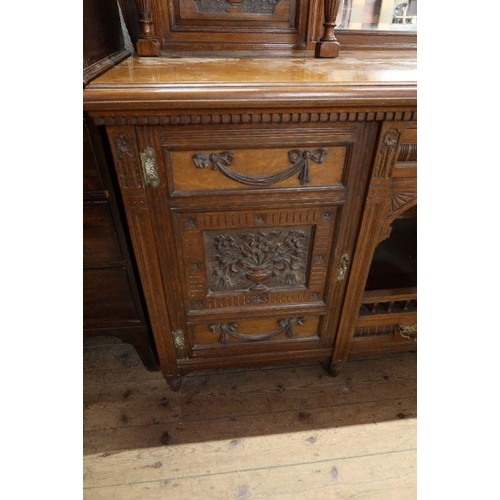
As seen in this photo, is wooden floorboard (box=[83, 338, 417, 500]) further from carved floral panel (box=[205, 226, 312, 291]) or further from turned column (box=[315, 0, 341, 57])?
turned column (box=[315, 0, 341, 57])

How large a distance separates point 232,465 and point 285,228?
0.65 meters

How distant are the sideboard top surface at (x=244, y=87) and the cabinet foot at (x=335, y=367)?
0.76m

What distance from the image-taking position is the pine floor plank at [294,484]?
846 mm

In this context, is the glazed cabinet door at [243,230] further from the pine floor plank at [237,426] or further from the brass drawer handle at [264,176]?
the pine floor plank at [237,426]

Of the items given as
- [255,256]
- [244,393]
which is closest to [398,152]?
[255,256]

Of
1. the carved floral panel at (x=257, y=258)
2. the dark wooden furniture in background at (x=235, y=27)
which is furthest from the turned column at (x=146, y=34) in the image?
the carved floral panel at (x=257, y=258)

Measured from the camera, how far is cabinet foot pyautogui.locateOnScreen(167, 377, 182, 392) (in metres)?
1.01

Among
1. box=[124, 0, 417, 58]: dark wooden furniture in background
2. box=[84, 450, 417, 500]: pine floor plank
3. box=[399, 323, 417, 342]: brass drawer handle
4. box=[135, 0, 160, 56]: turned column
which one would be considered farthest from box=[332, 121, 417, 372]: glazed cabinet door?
box=[135, 0, 160, 56]: turned column

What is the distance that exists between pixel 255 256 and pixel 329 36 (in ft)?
2.06

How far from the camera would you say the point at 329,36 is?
0.90 metres

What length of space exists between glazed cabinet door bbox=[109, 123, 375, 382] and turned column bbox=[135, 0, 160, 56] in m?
0.40

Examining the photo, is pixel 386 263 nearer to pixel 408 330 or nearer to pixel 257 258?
pixel 408 330

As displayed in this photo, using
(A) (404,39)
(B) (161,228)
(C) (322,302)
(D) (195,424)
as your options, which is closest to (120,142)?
(B) (161,228)

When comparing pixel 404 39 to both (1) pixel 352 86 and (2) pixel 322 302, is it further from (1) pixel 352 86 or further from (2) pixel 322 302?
(2) pixel 322 302
